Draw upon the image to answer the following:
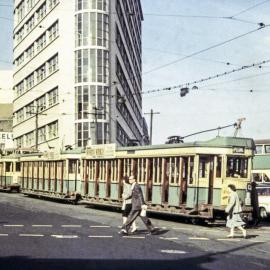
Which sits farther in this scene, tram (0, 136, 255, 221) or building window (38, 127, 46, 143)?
building window (38, 127, 46, 143)

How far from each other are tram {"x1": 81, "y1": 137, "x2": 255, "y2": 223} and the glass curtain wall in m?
30.5

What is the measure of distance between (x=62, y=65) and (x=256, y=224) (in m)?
38.0

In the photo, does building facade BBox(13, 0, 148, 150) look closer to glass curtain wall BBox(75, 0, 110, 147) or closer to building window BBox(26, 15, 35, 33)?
glass curtain wall BBox(75, 0, 110, 147)

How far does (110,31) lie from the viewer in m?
53.8

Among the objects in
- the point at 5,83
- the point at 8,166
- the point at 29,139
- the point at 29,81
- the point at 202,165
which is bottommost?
the point at 8,166

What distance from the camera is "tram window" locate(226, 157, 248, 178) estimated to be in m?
18.7

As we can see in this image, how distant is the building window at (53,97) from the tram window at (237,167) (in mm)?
38886

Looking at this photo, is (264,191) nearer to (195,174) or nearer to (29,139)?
(195,174)

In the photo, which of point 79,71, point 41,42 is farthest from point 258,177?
point 41,42

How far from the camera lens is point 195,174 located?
727 inches

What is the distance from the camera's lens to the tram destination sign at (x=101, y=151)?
24.2m

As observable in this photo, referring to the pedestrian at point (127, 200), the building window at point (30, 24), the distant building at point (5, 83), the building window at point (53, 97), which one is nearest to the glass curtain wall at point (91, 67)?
the building window at point (53, 97)

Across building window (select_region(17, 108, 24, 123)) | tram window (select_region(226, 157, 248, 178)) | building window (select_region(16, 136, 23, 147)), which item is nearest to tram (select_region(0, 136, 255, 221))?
tram window (select_region(226, 157, 248, 178))

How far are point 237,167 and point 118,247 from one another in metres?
7.89
